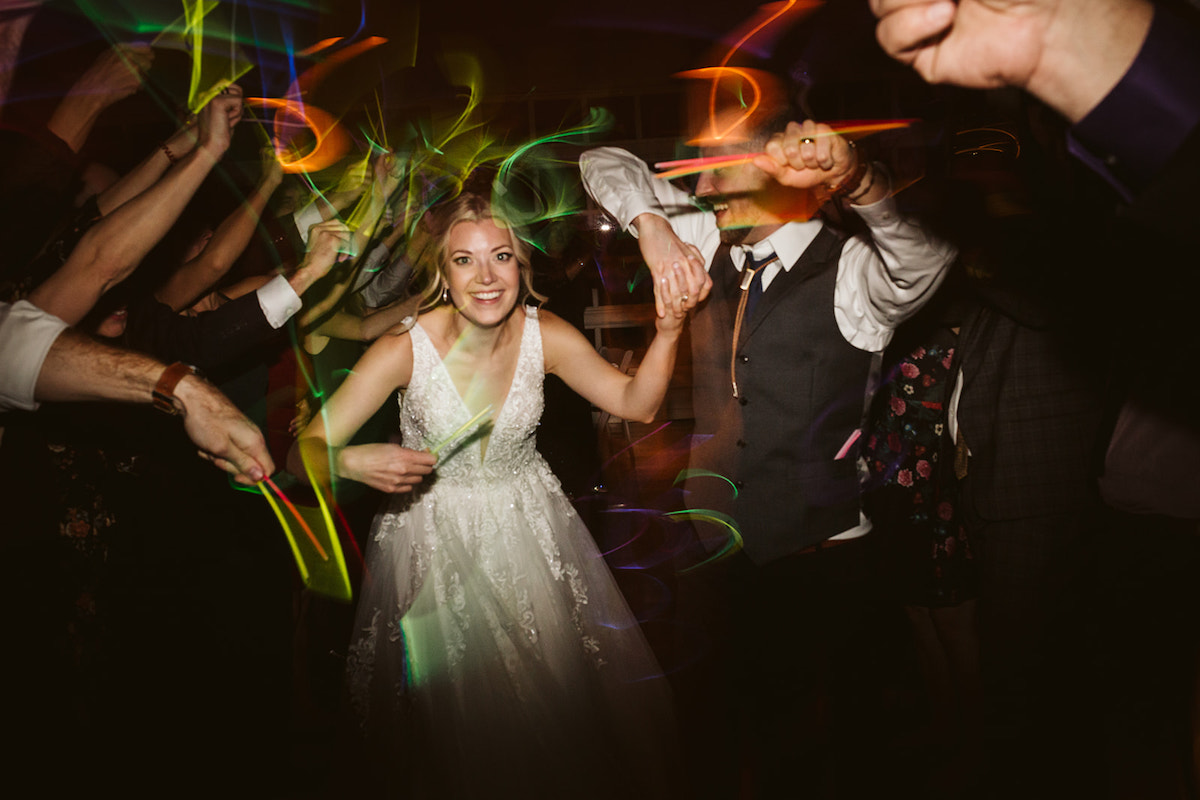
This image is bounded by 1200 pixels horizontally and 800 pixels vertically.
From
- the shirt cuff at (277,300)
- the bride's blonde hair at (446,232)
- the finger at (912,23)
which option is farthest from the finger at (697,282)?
the shirt cuff at (277,300)

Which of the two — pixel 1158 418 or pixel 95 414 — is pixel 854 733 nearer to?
pixel 1158 418

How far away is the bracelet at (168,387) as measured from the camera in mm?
1696

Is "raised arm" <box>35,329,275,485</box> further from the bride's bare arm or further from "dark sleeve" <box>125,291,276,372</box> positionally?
the bride's bare arm

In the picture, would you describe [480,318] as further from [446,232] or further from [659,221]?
[659,221]

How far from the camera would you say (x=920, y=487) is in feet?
9.30

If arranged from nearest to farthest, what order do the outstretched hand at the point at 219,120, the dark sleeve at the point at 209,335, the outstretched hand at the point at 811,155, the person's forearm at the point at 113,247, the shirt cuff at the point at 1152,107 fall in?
the shirt cuff at the point at 1152,107, the outstretched hand at the point at 811,155, the person's forearm at the point at 113,247, the outstretched hand at the point at 219,120, the dark sleeve at the point at 209,335

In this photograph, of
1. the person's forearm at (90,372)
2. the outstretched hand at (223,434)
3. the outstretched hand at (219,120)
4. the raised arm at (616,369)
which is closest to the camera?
the outstretched hand at (223,434)

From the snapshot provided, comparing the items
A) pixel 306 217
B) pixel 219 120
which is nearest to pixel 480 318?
pixel 219 120

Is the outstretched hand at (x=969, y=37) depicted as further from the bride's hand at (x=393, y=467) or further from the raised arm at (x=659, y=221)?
A: the bride's hand at (x=393, y=467)

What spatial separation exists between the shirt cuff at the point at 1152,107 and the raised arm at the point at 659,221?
3.74 ft

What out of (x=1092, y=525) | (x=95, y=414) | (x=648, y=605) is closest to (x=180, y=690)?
(x=95, y=414)

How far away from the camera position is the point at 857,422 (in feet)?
7.33

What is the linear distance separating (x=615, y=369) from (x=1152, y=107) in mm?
1938

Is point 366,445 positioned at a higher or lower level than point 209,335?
lower
